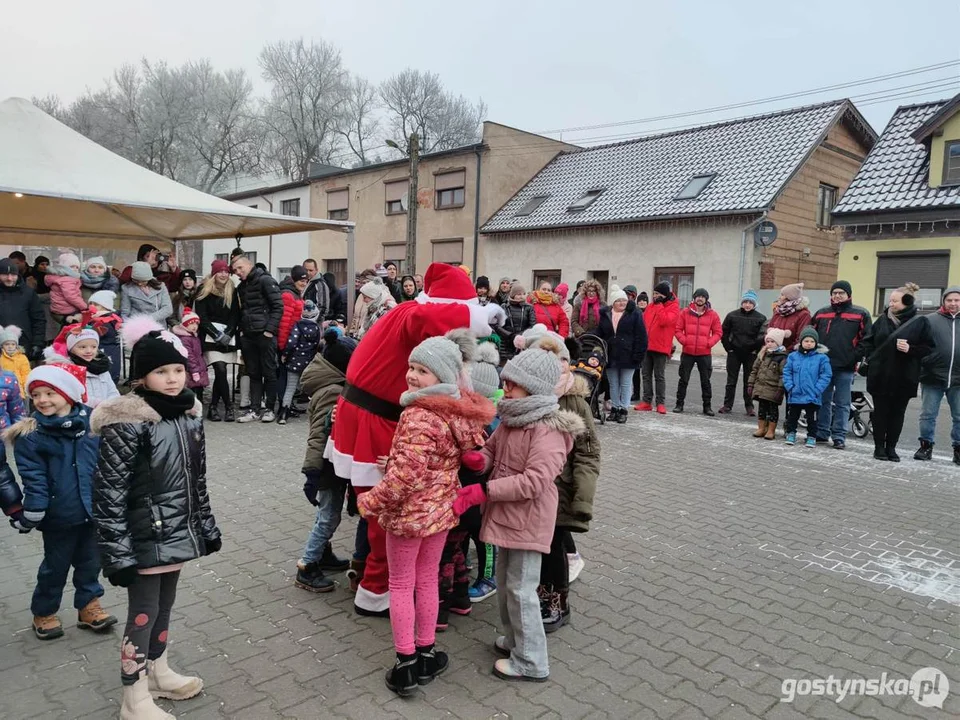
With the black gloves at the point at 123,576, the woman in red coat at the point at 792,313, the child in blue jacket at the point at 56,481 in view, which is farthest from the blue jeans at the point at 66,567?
the woman in red coat at the point at 792,313

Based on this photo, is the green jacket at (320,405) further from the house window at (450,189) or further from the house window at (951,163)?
the house window at (450,189)

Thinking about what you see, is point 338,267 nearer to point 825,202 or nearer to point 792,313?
point 825,202

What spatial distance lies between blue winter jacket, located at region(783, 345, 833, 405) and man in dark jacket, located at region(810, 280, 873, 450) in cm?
22

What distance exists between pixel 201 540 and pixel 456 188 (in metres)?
23.5

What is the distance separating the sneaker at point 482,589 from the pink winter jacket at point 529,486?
0.93m

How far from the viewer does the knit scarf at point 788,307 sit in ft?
29.6

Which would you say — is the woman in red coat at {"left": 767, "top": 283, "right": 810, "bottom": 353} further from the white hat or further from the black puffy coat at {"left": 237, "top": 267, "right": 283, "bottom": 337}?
the white hat

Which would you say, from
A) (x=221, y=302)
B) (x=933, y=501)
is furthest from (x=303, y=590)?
(x=933, y=501)

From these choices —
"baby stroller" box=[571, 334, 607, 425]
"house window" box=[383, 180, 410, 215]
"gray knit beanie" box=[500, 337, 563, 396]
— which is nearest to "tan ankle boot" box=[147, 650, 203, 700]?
"gray knit beanie" box=[500, 337, 563, 396]

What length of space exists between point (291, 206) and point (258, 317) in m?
25.7

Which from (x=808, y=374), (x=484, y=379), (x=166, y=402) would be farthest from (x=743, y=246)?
(x=166, y=402)

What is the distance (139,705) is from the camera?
98.9 inches

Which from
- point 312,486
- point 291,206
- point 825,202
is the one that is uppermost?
point 291,206

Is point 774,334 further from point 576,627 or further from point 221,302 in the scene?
point 221,302
